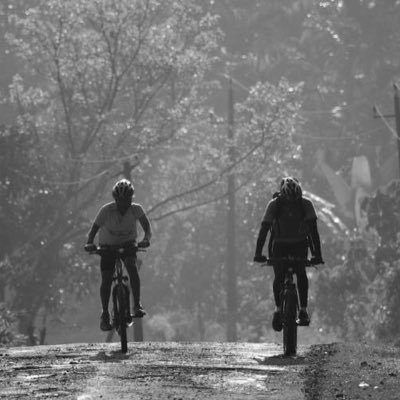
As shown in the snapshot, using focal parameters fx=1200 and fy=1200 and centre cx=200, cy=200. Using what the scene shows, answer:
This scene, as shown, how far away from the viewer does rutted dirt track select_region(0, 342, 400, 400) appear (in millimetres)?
10086

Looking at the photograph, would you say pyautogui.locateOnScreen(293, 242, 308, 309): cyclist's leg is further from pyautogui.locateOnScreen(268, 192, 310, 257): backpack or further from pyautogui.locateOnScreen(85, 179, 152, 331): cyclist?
pyautogui.locateOnScreen(85, 179, 152, 331): cyclist

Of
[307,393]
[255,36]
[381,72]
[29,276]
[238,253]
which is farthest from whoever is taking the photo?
[255,36]

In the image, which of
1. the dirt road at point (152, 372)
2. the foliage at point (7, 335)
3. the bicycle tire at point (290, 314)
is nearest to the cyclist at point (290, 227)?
the bicycle tire at point (290, 314)

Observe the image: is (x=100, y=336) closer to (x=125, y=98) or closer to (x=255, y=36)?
(x=125, y=98)

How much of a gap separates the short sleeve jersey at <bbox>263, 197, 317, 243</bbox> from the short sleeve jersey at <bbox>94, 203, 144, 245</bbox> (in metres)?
1.78

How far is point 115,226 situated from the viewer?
13.7 m

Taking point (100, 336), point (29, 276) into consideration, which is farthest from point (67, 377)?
point (100, 336)

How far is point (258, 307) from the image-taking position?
53.1m

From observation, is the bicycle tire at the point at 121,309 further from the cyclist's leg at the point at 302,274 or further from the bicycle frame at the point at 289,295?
the cyclist's leg at the point at 302,274

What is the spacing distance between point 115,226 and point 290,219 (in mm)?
2154

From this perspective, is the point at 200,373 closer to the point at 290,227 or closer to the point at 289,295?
the point at 289,295

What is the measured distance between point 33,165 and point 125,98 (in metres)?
7.13

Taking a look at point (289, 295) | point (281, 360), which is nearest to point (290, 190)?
point (289, 295)

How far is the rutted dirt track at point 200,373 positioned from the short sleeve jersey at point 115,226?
133 centimetres
